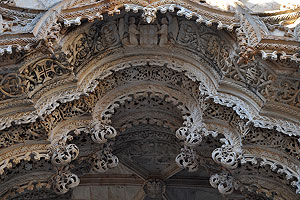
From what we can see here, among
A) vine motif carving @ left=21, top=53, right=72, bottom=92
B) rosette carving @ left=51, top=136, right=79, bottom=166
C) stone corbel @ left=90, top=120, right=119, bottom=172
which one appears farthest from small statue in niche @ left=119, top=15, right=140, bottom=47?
rosette carving @ left=51, top=136, right=79, bottom=166

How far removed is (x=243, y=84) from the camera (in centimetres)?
911

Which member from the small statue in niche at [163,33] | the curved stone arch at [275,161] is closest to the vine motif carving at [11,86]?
the small statue in niche at [163,33]

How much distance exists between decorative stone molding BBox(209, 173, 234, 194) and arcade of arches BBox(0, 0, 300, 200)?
0.04ft

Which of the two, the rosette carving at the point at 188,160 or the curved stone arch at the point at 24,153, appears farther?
the rosette carving at the point at 188,160

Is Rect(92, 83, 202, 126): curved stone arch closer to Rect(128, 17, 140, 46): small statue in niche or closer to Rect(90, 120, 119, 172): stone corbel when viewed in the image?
Rect(90, 120, 119, 172): stone corbel

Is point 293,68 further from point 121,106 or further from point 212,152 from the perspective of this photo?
point 121,106

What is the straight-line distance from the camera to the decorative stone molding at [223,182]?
886cm

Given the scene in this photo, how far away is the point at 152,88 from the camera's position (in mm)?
9555

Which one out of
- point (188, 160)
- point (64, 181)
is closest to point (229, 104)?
point (188, 160)

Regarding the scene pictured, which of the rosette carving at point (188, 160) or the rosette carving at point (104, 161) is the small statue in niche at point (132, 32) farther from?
the rosette carving at point (188, 160)

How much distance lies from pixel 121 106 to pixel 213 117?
3.87ft

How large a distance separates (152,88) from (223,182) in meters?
1.48

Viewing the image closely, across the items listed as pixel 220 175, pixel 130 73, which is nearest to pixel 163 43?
pixel 130 73

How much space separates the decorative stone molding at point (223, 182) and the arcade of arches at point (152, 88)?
0.04ft
